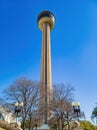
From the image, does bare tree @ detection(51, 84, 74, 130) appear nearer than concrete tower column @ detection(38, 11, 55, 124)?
Yes

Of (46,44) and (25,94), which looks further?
(46,44)

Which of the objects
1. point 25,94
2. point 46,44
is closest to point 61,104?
point 25,94

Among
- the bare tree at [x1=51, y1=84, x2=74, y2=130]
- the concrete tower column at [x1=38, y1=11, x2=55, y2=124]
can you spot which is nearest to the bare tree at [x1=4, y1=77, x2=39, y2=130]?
the bare tree at [x1=51, y1=84, x2=74, y2=130]

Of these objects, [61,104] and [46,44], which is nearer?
[61,104]

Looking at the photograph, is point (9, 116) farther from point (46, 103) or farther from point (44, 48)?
point (44, 48)

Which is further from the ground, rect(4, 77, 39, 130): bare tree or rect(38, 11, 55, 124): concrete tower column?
rect(38, 11, 55, 124): concrete tower column

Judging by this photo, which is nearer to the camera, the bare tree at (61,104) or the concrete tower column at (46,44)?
the bare tree at (61,104)

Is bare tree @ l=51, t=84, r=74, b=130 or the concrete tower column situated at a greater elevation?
the concrete tower column

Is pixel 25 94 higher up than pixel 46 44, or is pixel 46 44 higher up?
pixel 46 44

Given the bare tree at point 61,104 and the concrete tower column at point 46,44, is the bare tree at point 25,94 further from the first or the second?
the concrete tower column at point 46,44

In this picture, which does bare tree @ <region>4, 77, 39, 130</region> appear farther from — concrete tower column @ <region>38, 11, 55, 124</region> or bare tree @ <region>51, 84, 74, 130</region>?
concrete tower column @ <region>38, 11, 55, 124</region>

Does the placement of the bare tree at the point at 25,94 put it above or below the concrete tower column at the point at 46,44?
below

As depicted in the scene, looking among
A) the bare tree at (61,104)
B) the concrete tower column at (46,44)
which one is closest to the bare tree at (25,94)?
the bare tree at (61,104)

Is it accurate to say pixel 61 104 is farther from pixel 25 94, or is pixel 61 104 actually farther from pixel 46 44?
pixel 46 44
